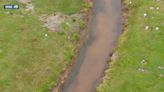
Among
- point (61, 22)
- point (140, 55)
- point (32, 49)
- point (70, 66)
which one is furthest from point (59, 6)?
point (140, 55)

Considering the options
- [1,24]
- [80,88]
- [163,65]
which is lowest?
[80,88]

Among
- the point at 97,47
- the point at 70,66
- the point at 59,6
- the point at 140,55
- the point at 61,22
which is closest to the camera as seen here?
the point at 140,55

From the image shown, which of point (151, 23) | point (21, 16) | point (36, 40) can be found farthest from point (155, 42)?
point (21, 16)

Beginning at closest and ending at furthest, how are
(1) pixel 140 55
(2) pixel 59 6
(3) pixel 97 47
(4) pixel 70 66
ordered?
1. (1) pixel 140 55
2. (4) pixel 70 66
3. (3) pixel 97 47
4. (2) pixel 59 6

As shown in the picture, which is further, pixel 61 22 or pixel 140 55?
pixel 61 22

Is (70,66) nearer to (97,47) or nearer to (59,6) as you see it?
(97,47)

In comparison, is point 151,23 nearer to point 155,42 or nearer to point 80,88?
point 155,42

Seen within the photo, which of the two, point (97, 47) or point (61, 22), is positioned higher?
point (61, 22)

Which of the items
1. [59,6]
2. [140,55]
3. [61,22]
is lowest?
[140,55]
